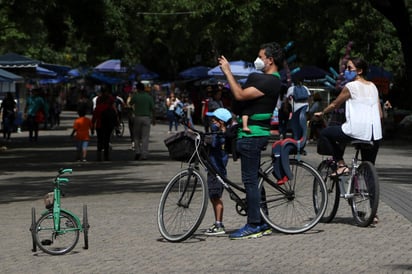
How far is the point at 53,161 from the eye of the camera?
25.6 meters

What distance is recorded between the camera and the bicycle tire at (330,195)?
37.5 feet

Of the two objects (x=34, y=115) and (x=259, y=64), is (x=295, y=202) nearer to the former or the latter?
(x=259, y=64)

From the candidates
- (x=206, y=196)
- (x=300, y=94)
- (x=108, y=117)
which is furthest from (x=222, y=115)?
(x=300, y=94)

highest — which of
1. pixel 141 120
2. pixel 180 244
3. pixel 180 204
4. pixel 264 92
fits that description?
pixel 264 92

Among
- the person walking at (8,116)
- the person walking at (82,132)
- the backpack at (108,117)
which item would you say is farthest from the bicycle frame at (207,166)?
the person walking at (8,116)

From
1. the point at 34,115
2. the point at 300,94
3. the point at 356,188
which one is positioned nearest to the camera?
the point at 356,188

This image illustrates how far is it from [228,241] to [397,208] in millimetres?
3395

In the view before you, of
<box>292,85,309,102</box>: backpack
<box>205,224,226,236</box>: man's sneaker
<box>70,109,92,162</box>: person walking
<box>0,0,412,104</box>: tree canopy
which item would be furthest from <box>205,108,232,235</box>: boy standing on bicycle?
<box>0,0,412,104</box>: tree canopy

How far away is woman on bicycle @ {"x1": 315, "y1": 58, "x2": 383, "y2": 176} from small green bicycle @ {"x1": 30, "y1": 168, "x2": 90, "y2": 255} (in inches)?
114

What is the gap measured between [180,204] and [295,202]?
3.70ft

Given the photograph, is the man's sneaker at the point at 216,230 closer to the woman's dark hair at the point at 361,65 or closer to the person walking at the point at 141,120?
the woman's dark hair at the point at 361,65

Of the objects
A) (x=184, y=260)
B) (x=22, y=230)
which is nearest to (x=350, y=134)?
(x=184, y=260)

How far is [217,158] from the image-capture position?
1077 cm

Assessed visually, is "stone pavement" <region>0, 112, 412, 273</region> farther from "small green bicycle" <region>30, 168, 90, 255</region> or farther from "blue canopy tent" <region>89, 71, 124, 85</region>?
"blue canopy tent" <region>89, 71, 124, 85</region>
